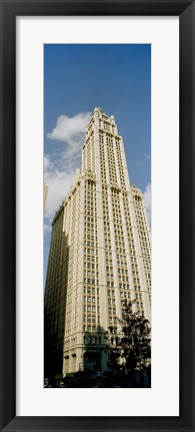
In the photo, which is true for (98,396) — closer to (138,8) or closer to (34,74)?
(34,74)

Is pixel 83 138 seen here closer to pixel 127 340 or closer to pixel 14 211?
pixel 14 211

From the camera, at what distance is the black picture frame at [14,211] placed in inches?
74.9

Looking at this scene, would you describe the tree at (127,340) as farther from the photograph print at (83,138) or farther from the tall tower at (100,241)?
the tall tower at (100,241)

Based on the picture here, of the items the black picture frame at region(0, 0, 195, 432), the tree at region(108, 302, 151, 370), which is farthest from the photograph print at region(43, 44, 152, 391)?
the black picture frame at region(0, 0, 195, 432)

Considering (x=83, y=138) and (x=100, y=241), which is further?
(x=100, y=241)

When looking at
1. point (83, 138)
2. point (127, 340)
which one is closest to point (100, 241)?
point (127, 340)

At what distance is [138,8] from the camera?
2.06 meters

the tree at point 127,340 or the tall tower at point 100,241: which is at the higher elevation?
the tall tower at point 100,241

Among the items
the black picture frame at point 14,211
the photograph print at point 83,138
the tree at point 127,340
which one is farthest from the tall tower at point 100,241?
the black picture frame at point 14,211

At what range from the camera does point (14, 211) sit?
6.61 ft

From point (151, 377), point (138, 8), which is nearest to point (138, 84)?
point (138, 8)

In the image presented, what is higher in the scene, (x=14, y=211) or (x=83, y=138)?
(x=83, y=138)

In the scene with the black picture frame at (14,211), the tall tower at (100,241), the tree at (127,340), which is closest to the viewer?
the black picture frame at (14,211)

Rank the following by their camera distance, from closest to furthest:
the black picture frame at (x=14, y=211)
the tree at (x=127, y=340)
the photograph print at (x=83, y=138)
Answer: the black picture frame at (x=14, y=211) → the photograph print at (x=83, y=138) → the tree at (x=127, y=340)
